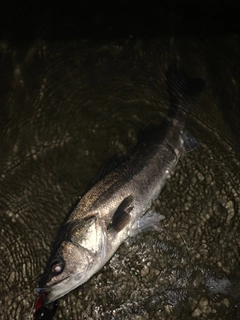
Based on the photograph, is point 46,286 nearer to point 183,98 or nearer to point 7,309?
point 7,309

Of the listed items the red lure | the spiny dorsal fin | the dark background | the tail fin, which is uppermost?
the dark background

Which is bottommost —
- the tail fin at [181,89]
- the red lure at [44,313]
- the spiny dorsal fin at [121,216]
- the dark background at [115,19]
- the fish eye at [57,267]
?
the red lure at [44,313]

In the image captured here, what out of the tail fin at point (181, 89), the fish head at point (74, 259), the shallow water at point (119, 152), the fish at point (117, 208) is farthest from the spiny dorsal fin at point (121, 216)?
the tail fin at point (181, 89)

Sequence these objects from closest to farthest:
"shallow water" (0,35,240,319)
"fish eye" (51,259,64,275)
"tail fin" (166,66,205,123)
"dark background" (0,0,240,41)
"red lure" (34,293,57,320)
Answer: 1. "fish eye" (51,259,64,275)
2. "red lure" (34,293,57,320)
3. "shallow water" (0,35,240,319)
4. "tail fin" (166,66,205,123)
5. "dark background" (0,0,240,41)

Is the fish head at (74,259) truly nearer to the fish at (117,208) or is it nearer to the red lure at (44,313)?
the fish at (117,208)

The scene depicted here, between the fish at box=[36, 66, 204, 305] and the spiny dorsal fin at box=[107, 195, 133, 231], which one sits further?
the spiny dorsal fin at box=[107, 195, 133, 231]

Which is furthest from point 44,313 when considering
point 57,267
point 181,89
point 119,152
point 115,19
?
point 115,19

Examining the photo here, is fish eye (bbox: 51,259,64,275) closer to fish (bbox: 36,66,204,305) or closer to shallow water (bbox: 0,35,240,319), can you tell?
fish (bbox: 36,66,204,305)

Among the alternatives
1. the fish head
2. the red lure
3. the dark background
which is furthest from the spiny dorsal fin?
the dark background
